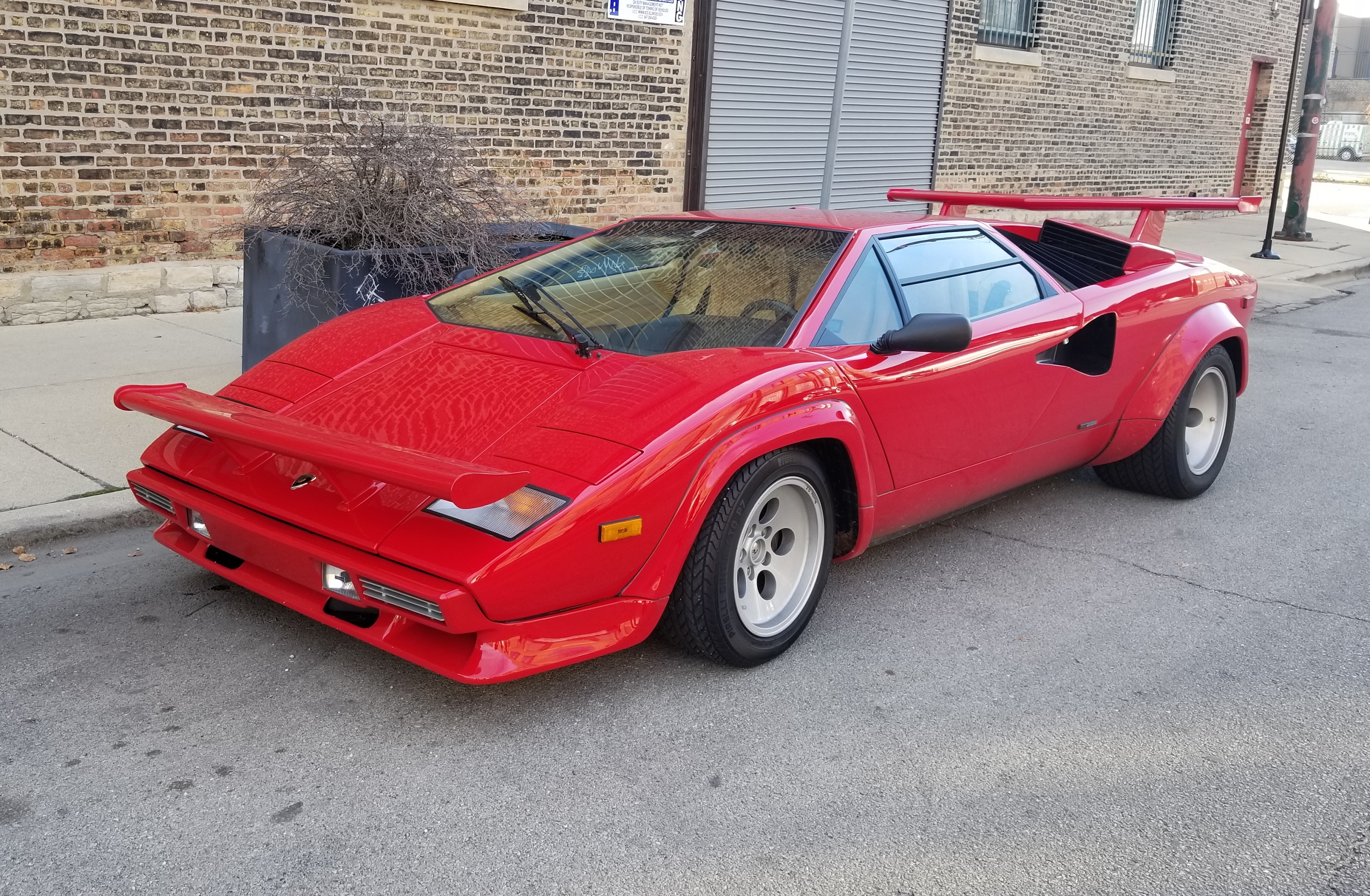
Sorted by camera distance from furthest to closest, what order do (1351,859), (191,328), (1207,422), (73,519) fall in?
1. (191,328)
2. (1207,422)
3. (73,519)
4. (1351,859)

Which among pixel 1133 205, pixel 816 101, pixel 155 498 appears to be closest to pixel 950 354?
pixel 1133 205

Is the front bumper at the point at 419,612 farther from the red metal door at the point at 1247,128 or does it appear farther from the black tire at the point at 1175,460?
the red metal door at the point at 1247,128

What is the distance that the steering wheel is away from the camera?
387 cm

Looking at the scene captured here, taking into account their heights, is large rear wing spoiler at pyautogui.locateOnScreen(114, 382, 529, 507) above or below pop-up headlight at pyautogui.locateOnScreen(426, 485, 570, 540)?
above

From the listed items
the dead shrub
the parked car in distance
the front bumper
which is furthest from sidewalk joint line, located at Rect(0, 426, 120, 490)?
the parked car in distance

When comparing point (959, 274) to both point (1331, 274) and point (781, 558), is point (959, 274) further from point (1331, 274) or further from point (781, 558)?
point (1331, 274)

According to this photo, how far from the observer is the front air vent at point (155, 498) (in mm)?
3625

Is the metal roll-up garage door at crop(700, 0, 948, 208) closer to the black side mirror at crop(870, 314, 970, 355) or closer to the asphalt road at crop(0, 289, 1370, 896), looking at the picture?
the black side mirror at crop(870, 314, 970, 355)

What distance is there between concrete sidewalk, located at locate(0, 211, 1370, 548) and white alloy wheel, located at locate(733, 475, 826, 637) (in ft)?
8.42

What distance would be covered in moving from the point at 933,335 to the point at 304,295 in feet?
10.7

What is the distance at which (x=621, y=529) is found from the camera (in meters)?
3.09

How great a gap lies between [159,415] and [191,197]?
5593mm

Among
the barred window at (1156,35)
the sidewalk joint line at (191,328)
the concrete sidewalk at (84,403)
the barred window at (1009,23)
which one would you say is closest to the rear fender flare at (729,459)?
the concrete sidewalk at (84,403)

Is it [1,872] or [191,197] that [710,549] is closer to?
[1,872]
